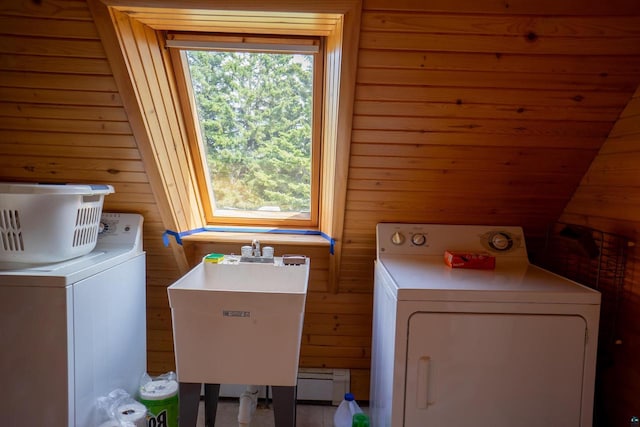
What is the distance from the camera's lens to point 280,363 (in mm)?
1503

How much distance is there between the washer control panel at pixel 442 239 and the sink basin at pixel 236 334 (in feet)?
2.29

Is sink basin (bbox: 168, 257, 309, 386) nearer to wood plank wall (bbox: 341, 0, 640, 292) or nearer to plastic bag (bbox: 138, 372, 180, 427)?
plastic bag (bbox: 138, 372, 180, 427)

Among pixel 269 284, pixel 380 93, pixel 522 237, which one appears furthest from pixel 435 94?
pixel 269 284

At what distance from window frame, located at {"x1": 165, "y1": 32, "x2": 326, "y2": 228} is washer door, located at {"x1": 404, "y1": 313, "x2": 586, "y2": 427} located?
1130mm

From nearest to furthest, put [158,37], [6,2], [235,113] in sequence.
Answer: [6,2], [158,37], [235,113]

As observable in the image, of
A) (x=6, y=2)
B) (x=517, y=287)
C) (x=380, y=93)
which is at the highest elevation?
(x=6, y=2)

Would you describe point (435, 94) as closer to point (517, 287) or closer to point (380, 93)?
point (380, 93)

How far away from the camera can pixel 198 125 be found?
2.09 metres

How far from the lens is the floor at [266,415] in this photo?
2200mm

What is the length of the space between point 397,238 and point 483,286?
594 mm

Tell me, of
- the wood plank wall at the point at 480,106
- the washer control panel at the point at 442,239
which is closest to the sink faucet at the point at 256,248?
the wood plank wall at the point at 480,106

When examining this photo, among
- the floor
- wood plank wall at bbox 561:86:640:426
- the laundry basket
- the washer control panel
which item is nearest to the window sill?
the washer control panel

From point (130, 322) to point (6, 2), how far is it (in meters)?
1.50

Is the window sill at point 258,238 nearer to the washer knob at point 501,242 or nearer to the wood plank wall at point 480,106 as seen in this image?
the wood plank wall at point 480,106
